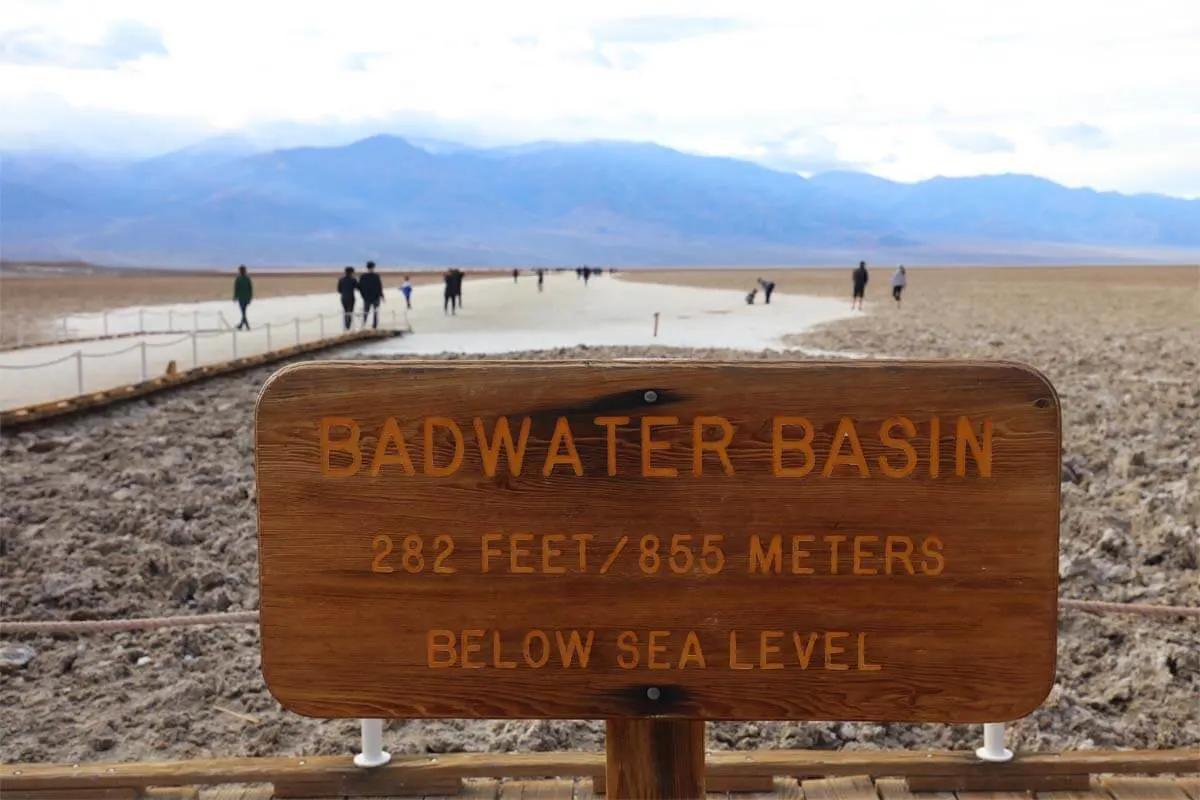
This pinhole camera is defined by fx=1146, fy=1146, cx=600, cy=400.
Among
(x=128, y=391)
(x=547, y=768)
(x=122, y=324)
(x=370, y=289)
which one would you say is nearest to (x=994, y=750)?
(x=547, y=768)

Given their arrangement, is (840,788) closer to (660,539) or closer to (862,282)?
(660,539)

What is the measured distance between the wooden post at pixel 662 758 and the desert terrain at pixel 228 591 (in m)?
1.12

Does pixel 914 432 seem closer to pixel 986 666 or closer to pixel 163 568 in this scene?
pixel 986 666

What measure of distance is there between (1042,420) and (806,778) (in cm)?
195

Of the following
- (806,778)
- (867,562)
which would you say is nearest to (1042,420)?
(867,562)

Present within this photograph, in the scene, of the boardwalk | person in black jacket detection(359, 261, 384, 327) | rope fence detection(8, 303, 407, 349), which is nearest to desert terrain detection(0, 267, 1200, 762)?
the boardwalk

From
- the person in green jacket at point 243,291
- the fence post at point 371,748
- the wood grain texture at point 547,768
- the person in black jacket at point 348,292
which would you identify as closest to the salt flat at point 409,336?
the person in black jacket at point 348,292

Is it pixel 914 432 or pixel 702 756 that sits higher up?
pixel 914 432

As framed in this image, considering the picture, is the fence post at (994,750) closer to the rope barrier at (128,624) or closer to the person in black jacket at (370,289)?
the rope barrier at (128,624)

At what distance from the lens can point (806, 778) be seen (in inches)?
145

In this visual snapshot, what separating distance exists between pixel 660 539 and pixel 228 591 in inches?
222

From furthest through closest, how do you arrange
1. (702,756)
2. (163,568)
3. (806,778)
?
(163,568) < (806,778) < (702,756)

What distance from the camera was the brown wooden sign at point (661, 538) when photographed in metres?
2.15

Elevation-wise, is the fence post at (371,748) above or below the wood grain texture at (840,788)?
above
